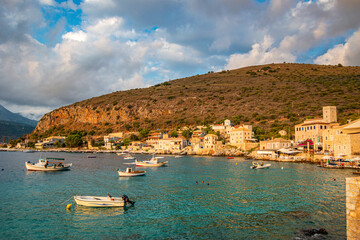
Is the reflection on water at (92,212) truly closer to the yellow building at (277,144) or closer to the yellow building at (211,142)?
the yellow building at (277,144)

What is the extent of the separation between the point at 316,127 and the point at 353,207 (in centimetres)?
5965

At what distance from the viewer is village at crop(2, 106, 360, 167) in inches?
1847

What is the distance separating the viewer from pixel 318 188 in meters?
26.8

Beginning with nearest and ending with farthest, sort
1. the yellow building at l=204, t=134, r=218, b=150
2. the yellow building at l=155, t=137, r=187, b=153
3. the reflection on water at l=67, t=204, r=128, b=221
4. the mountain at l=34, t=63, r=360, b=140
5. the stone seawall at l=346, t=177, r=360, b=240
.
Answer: the stone seawall at l=346, t=177, r=360, b=240, the reflection on water at l=67, t=204, r=128, b=221, the yellow building at l=204, t=134, r=218, b=150, the yellow building at l=155, t=137, r=187, b=153, the mountain at l=34, t=63, r=360, b=140

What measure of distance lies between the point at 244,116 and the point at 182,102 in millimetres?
39442

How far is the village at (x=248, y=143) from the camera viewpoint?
154ft

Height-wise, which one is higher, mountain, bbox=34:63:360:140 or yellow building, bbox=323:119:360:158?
mountain, bbox=34:63:360:140

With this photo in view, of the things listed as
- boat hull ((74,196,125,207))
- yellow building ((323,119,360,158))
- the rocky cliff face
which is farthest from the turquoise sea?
the rocky cliff face

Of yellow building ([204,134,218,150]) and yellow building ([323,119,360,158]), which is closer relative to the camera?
yellow building ([323,119,360,158])

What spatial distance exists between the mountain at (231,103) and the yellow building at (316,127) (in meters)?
13.3

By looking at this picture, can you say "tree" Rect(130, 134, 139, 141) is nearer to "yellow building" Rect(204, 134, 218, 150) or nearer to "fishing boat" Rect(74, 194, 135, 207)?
"yellow building" Rect(204, 134, 218, 150)

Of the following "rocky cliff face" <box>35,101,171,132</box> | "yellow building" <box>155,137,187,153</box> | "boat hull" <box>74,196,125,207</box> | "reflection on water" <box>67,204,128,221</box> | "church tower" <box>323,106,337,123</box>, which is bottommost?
"reflection on water" <box>67,204,128,221</box>

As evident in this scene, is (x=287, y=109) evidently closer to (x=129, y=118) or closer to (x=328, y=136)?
Result: (x=328, y=136)

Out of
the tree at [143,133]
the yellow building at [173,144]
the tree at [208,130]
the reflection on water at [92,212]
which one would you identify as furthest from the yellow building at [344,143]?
the tree at [143,133]
